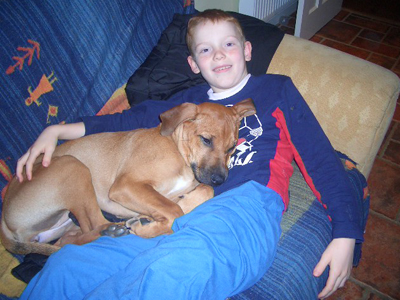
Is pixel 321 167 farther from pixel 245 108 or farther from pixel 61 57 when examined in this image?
pixel 61 57

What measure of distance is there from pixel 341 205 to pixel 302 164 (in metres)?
0.42

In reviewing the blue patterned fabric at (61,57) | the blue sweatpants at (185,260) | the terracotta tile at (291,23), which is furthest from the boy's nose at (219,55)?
the terracotta tile at (291,23)

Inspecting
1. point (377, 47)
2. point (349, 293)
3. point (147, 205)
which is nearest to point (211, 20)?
point (147, 205)

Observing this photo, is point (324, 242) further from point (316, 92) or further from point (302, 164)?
point (316, 92)

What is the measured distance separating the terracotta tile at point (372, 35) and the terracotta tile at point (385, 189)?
148 inches

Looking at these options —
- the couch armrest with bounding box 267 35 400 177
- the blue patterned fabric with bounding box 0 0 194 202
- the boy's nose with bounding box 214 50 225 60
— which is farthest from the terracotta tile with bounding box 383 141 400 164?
the blue patterned fabric with bounding box 0 0 194 202

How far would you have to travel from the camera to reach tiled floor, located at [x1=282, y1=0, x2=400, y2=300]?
2918mm

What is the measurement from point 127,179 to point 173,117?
0.63 m

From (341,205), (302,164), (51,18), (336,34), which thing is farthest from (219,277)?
(336,34)

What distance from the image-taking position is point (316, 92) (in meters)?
2.54

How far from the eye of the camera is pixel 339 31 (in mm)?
6715

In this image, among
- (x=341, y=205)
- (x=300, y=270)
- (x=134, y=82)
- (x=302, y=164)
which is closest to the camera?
(x=300, y=270)

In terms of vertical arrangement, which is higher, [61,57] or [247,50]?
[61,57]

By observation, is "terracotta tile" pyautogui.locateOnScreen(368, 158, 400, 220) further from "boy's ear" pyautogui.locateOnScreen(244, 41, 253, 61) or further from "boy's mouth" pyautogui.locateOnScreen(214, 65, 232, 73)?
"boy's mouth" pyautogui.locateOnScreen(214, 65, 232, 73)
